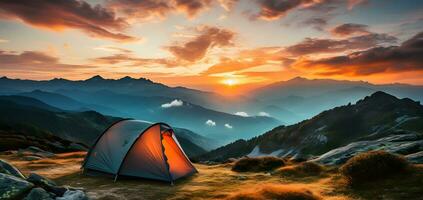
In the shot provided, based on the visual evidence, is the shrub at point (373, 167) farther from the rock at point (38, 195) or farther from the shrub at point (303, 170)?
the rock at point (38, 195)

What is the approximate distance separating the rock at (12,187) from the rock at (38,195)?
0.25 meters

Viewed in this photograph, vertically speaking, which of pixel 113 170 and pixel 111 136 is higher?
pixel 111 136

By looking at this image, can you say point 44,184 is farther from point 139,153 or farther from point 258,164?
point 258,164

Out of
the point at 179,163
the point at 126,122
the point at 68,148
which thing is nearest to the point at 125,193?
the point at 179,163

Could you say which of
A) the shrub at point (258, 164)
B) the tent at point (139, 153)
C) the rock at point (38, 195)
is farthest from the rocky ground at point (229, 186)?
the shrub at point (258, 164)

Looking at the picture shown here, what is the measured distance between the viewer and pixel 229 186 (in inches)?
952

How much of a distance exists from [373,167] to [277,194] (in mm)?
6734

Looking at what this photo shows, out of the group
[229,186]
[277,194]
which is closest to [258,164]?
[229,186]

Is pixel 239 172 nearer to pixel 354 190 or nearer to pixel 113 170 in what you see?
pixel 113 170

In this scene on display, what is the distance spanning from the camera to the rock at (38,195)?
15.3 meters

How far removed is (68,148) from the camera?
9650cm

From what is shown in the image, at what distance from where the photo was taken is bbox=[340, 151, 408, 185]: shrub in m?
20.6

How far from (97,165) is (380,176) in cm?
2103

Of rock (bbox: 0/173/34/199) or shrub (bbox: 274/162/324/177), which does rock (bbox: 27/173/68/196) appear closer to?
rock (bbox: 0/173/34/199)
